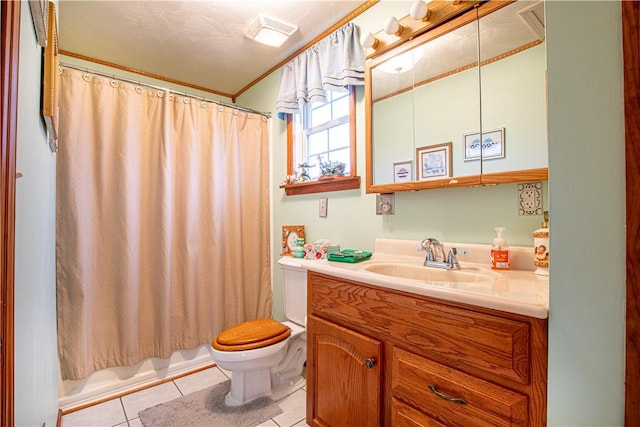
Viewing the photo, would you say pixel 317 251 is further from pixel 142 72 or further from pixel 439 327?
pixel 142 72

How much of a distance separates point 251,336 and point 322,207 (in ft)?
3.10

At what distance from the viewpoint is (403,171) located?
1529mm

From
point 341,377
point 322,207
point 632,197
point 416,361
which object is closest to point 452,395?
point 416,361

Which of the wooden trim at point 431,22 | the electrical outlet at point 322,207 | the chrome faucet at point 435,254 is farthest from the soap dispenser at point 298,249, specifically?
the wooden trim at point 431,22

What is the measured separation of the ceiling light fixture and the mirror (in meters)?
0.69

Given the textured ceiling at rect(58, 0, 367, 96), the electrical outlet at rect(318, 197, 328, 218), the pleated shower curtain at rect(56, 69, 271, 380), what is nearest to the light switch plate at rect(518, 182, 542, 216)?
the electrical outlet at rect(318, 197, 328, 218)

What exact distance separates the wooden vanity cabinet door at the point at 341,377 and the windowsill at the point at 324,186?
87 cm

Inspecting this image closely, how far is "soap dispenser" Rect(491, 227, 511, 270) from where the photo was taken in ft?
3.86

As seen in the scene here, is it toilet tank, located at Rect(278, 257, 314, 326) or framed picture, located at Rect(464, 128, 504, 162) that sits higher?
framed picture, located at Rect(464, 128, 504, 162)

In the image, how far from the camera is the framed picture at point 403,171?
1.50 metres

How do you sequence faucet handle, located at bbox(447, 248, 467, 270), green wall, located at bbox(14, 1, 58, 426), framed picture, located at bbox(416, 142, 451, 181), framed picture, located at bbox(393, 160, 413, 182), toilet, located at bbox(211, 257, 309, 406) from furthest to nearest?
toilet, located at bbox(211, 257, 309, 406) < framed picture, located at bbox(393, 160, 413, 182) < framed picture, located at bbox(416, 142, 451, 181) < faucet handle, located at bbox(447, 248, 467, 270) < green wall, located at bbox(14, 1, 58, 426)

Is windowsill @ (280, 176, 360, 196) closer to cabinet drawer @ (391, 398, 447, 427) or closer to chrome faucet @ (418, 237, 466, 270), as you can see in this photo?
chrome faucet @ (418, 237, 466, 270)

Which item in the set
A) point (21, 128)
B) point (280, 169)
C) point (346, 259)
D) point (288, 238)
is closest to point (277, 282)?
point (288, 238)

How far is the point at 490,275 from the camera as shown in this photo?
3.72 feet
